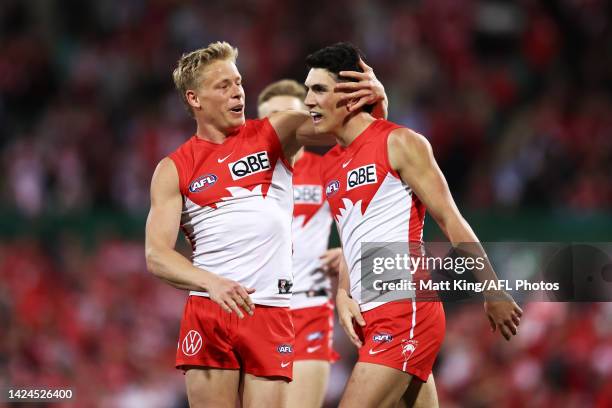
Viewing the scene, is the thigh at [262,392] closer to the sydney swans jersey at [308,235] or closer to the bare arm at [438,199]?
the bare arm at [438,199]

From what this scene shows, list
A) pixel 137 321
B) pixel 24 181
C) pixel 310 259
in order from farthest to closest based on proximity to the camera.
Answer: pixel 24 181, pixel 137 321, pixel 310 259

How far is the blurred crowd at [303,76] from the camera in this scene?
11.7 metres

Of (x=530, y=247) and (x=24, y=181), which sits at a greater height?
(x=24, y=181)

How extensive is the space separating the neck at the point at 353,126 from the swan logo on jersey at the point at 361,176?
24 centimetres

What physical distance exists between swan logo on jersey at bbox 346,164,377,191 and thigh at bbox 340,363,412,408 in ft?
2.93

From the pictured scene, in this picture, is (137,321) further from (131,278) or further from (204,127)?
(204,127)

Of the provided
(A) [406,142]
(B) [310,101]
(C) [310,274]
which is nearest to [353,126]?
(B) [310,101]

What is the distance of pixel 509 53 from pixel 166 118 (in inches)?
178

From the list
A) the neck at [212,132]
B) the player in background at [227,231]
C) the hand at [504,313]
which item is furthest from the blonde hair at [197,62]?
the hand at [504,313]

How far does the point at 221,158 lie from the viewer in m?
5.46

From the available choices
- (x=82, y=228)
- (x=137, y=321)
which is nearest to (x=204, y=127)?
(x=137, y=321)

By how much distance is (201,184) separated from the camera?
213 inches

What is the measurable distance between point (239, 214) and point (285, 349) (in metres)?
0.73

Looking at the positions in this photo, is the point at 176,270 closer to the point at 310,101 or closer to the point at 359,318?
the point at 359,318
